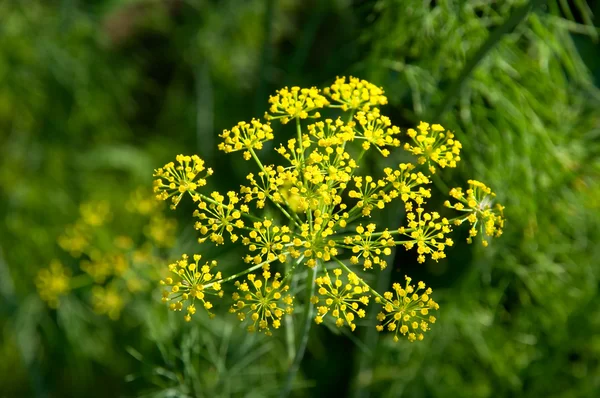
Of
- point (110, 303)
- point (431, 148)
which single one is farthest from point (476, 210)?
point (110, 303)

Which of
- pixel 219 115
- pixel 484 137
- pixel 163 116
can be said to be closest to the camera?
pixel 484 137

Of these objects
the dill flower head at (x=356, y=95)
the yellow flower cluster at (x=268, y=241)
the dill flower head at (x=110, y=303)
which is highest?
the dill flower head at (x=356, y=95)

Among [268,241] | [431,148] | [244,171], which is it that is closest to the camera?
[268,241]

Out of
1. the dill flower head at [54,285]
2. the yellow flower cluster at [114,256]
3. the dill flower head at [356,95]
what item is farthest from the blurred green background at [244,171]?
the dill flower head at [356,95]

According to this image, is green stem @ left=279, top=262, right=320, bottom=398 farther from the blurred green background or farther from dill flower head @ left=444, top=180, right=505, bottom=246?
dill flower head @ left=444, top=180, right=505, bottom=246

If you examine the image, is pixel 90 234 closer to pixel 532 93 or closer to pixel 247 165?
pixel 247 165

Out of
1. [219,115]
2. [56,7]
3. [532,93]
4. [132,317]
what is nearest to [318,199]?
[532,93]

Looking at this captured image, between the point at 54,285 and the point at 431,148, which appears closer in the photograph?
the point at 431,148

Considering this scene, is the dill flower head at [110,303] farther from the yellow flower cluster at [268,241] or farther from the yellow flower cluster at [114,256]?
the yellow flower cluster at [268,241]

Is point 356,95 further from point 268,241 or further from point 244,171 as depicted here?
point 244,171
